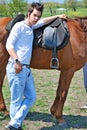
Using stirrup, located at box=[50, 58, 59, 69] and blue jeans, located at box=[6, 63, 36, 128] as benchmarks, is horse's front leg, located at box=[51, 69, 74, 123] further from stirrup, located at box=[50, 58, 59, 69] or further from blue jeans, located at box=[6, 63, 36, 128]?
blue jeans, located at box=[6, 63, 36, 128]

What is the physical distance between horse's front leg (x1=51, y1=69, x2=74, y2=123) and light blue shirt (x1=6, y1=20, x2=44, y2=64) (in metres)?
0.84

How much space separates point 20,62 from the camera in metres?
3.86

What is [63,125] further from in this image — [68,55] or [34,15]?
[34,15]

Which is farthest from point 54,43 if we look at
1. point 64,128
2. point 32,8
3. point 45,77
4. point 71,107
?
point 45,77

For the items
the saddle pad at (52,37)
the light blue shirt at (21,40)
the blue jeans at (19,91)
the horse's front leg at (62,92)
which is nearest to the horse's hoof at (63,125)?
the horse's front leg at (62,92)

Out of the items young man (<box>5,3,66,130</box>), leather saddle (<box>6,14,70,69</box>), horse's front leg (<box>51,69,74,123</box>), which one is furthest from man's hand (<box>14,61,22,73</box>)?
horse's front leg (<box>51,69,74,123</box>)

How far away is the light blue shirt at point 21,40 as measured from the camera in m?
3.82

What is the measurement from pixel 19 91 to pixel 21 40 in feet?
2.25

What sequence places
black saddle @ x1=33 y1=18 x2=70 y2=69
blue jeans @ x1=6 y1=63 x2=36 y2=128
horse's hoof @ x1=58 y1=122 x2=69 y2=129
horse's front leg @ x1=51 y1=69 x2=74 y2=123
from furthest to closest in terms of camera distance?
horse's hoof @ x1=58 y1=122 x2=69 y2=129
horse's front leg @ x1=51 y1=69 x2=74 y2=123
black saddle @ x1=33 y1=18 x2=70 y2=69
blue jeans @ x1=6 y1=63 x2=36 y2=128

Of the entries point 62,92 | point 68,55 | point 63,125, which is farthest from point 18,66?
point 63,125

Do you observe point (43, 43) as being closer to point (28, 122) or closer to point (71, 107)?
point (28, 122)

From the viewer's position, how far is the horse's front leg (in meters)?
4.55

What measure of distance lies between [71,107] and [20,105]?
1.77m

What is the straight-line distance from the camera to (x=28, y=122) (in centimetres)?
Answer: 488
